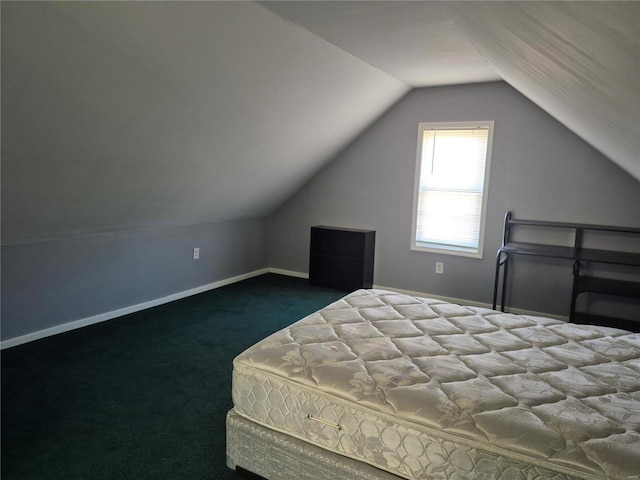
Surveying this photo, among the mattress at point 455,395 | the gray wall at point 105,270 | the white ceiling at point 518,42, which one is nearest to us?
the white ceiling at point 518,42

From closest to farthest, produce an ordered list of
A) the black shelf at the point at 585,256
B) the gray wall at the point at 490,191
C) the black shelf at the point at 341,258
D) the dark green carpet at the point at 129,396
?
the dark green carpet at the point at 129,396
the black shelf at the point at 585,256
the gray wall at the point at 490,191
the black shelf at the point at 341,258

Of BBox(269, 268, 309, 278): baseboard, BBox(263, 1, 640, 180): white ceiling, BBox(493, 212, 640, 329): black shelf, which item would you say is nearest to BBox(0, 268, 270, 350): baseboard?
BBox(269, 268, 309, 278): baseboard

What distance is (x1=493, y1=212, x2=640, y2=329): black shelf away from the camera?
361cm

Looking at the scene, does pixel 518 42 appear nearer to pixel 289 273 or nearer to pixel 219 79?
pixel 219 79

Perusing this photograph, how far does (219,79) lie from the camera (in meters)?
2.77

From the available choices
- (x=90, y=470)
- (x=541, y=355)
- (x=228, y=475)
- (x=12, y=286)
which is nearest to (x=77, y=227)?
(x=12, y=286)

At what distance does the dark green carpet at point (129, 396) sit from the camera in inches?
80.1

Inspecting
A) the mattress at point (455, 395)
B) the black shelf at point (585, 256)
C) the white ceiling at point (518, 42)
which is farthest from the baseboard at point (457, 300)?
the mattress at point (455, 395)

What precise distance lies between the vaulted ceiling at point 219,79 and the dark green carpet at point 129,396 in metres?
0.90

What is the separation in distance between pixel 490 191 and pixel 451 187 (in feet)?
1.30

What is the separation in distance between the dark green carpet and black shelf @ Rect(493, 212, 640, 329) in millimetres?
2117

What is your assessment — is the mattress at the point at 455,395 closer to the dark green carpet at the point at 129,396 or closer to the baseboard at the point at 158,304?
the dark green carpet at the point at 129,396

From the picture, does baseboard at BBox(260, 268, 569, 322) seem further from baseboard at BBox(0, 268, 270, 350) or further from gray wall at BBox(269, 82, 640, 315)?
baseboard at BBox(0, 268, 270, 350)

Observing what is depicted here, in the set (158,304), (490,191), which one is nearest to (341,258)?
(490,191)
